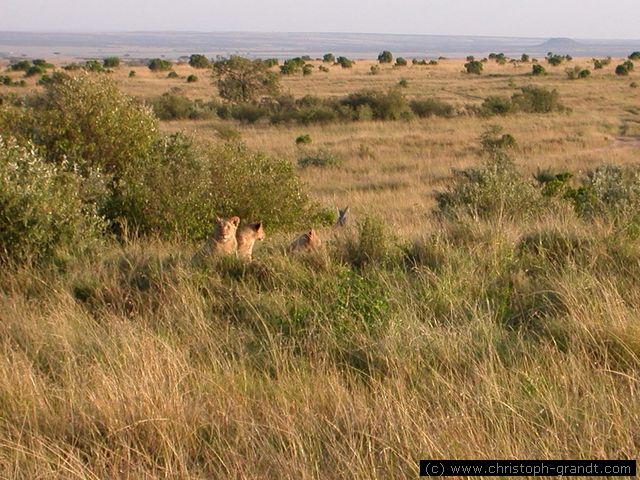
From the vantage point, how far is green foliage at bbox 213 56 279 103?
41281 millimetres

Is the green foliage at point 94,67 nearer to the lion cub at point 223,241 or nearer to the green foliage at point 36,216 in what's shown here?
the green foliage at point 36,216

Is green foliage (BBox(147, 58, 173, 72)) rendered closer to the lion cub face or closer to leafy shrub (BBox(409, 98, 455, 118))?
leafy shrub (BBox(409, 98, 455, 118))

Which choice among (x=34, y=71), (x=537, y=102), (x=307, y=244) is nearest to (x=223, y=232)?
(x=307, y=244)

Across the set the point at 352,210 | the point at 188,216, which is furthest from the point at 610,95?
the point at 188,216

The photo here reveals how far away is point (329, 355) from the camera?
397 centimetres

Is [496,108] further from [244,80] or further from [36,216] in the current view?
[36,216]

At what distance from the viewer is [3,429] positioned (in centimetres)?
331

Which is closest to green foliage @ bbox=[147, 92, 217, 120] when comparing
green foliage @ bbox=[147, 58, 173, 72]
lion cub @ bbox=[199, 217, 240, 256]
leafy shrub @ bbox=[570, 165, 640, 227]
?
leafy shrub @ bbox=[570, 165, 640, 227]

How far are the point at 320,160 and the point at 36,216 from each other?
47.3ft

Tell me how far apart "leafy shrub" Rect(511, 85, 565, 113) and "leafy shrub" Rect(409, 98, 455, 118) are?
2846 mm

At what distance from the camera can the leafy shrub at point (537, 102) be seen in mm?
34219

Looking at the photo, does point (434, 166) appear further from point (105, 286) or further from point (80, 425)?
Answer: point (80, 425)

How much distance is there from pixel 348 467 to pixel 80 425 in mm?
1207
